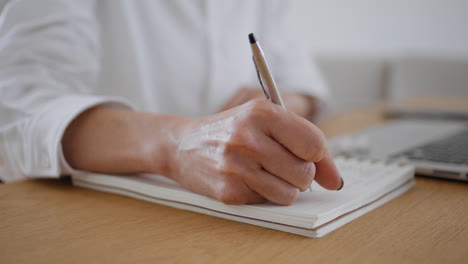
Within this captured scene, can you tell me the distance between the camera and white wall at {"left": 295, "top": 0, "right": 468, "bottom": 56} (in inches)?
92.2

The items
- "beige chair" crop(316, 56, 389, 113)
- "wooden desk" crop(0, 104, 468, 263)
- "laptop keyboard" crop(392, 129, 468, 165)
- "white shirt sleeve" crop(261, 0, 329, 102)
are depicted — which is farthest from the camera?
"beige chair" crop(316, 56, 389, 113)

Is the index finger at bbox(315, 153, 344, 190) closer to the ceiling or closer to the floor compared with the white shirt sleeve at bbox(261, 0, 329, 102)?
closer to the floor

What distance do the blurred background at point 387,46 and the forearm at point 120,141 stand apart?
1.70 m

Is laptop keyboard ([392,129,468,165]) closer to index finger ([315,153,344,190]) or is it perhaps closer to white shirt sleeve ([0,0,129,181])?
index finger ([315,153,344,190])

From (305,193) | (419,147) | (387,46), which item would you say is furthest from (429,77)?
(305,193)

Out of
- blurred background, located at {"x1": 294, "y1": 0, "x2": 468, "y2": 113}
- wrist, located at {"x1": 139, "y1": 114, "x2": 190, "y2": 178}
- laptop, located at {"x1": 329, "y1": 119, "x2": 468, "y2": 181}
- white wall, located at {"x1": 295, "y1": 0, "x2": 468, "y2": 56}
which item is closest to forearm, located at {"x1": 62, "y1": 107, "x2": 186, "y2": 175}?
wrist, located at {"x1": 139, "y1": 114, "x2": 190, "y2": 178}

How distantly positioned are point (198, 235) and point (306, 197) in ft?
0.42

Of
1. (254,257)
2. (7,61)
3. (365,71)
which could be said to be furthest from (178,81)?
(365,71)

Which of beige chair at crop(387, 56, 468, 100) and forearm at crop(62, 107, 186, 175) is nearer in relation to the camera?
forearm at crop(62, 107, 186, 175)

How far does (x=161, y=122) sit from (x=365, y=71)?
1915 mm

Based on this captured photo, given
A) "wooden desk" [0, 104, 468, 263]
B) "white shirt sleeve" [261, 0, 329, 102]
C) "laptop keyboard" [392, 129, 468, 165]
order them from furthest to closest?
"white shirt sleeve" [261, 0, 329, 102], "laptop keyboard" [392, 129, 468, 165], "wooden desk" [0, 104, 468, 263]

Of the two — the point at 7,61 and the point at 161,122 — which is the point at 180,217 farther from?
the point at 7,61

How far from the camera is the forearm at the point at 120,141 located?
0.54 meters

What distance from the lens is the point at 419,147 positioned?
75 cm
